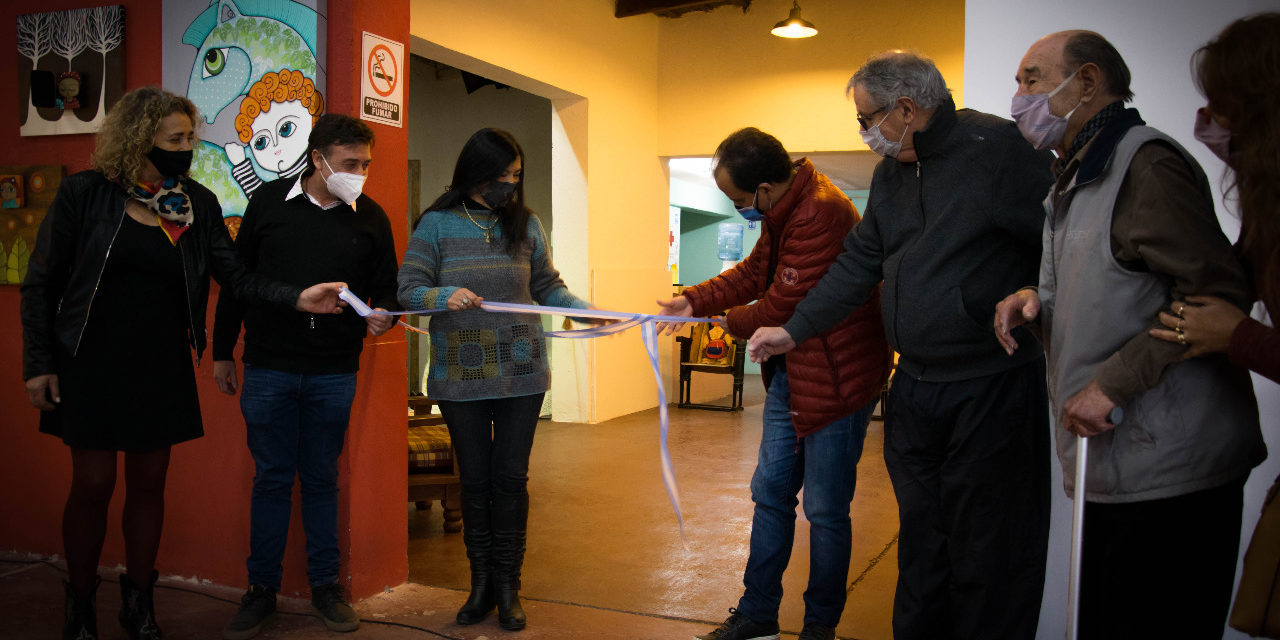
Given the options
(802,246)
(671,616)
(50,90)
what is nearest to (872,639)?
(671,616)

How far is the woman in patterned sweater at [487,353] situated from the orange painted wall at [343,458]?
46cm

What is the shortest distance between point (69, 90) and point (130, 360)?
4.91 feet

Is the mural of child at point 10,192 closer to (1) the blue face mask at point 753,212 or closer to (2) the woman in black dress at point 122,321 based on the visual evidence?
(2) the woman in black dress at point 122,321

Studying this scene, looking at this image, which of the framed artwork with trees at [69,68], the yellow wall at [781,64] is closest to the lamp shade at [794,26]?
the yellow wall at [781,64]

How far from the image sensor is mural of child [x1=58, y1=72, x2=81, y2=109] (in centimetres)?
362

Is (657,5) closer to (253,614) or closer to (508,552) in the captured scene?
(508,552)

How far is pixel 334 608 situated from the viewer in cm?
309

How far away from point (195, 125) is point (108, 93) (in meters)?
1.01

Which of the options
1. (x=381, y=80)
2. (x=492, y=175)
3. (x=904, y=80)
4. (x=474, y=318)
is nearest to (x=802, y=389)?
(x=904, y=80)

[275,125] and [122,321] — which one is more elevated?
[275,125]

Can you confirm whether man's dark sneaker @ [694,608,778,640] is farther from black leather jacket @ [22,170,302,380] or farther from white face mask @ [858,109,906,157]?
black leather jacket @ [22,170,302,380]

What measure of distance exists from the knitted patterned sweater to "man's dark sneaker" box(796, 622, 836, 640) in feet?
3.71

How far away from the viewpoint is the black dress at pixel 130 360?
2.74 metres

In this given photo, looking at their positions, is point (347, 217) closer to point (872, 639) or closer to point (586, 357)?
point (872, 639)
